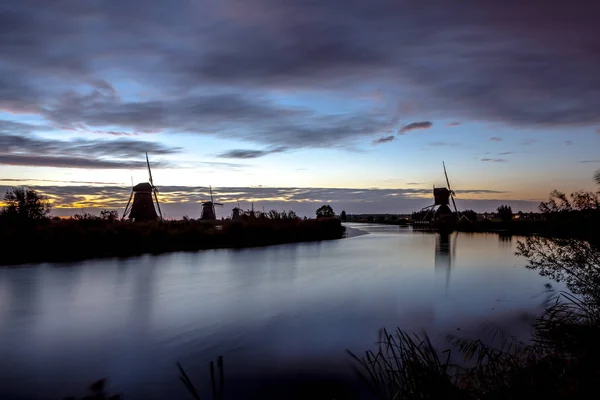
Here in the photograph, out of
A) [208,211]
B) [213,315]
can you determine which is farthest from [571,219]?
[208,211]

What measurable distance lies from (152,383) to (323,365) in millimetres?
3403

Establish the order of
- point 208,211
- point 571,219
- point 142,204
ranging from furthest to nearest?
point 208,211 → point 142,204 → point 571,219

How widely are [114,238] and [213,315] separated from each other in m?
20.6

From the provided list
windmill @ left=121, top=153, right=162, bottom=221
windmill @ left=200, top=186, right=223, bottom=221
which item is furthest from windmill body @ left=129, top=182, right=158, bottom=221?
windmill @ left=200, top=186, right=223, bottom=221

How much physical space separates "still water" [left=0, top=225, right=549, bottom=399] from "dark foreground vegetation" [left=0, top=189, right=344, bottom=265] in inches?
127

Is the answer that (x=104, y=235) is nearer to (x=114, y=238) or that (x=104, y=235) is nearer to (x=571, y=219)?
(x=114, y=238)

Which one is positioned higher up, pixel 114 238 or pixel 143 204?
pixel 143 204

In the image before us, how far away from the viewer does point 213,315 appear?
1513cm

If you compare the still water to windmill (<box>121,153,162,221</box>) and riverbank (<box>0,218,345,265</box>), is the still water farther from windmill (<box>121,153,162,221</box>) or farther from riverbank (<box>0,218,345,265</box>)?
windmill (<box>121,153,162,221</box>)

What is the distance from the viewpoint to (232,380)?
28.9ft

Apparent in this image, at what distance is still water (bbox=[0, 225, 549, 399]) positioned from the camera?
9.45 m

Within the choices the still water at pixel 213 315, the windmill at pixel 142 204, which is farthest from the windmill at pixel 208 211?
the still water at pixel 213 315

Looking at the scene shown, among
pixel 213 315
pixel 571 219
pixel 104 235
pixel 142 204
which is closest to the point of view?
pixel 571 219

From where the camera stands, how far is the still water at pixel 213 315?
9.45 meters
